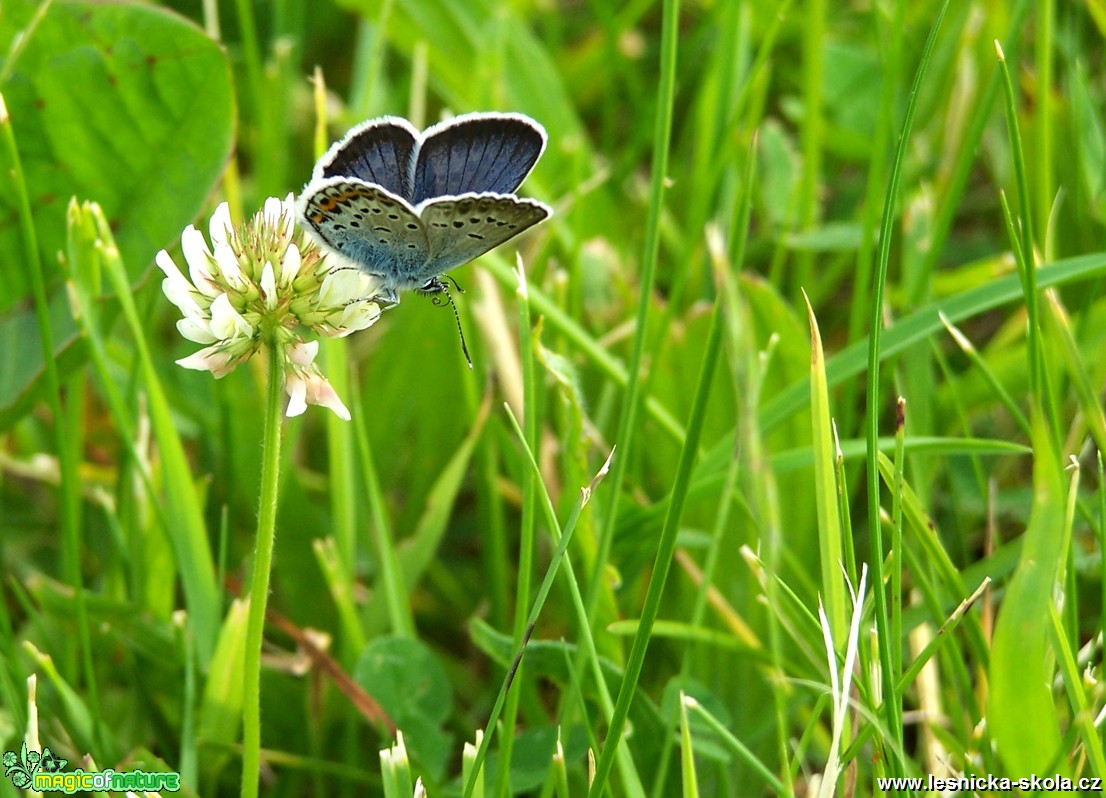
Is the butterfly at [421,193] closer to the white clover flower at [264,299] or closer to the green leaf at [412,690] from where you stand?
the white clover flower at [264,299]

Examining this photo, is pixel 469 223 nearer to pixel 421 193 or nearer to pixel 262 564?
pixel 421 193

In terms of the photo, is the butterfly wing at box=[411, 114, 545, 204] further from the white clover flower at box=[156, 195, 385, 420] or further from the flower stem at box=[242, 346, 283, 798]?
the flower stem at box=[242, 346, 283, 798]

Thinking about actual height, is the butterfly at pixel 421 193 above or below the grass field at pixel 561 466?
above

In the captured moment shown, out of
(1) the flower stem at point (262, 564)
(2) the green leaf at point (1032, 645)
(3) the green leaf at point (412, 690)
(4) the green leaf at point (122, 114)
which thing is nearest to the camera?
(2) the green leaf at point (1032, 645)

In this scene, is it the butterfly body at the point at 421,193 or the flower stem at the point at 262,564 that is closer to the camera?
the flower stem at the point at 262,564

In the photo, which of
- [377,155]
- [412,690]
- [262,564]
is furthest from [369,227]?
[412,690]

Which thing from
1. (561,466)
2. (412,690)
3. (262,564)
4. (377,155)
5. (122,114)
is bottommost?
(412,690)

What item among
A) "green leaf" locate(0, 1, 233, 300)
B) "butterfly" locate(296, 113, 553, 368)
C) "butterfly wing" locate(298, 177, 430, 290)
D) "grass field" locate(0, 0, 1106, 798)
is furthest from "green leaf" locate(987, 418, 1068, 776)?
"green leaf" locate(0, 1, 233, 300)

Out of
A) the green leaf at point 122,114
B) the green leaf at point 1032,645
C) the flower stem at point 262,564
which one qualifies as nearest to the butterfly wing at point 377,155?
the flower stem at point 262,564
